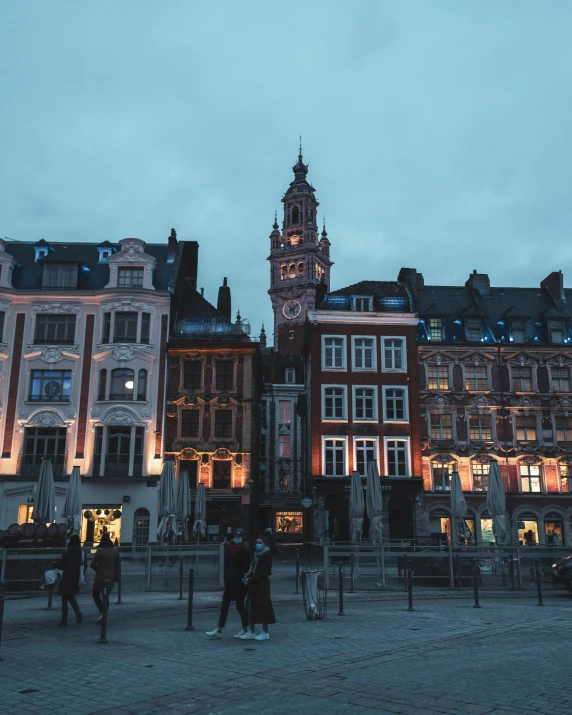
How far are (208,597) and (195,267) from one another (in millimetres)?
37027

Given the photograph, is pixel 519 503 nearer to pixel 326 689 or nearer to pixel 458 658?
pixel 458 658

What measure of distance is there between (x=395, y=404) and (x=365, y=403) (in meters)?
1.86

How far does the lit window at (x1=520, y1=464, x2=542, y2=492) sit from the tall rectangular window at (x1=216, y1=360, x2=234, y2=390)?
61.3 ft

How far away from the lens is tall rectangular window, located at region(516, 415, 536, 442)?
42.5m

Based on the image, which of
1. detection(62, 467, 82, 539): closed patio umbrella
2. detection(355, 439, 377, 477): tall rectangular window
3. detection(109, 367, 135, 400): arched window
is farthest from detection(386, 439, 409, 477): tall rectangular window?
detection(62, 467, 82, 539): closed patio umbrella

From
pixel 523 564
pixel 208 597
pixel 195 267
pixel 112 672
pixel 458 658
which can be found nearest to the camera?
pixel 112 672

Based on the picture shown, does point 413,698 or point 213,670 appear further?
point 213,670

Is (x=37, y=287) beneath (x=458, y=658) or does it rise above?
above

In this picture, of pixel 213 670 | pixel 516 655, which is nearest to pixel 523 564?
pixel 516 655

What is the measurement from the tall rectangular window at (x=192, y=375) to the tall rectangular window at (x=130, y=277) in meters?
5.89

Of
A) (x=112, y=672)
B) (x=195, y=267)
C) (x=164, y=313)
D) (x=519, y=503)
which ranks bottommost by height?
(x=112, y=672)

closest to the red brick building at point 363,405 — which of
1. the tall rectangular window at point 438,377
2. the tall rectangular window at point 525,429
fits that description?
the tall rectangular window at point 438,377

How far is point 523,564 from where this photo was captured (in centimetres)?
2017

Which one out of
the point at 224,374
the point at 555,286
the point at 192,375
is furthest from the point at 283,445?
the point at 555,286
